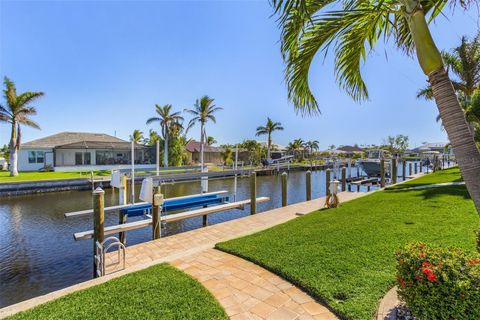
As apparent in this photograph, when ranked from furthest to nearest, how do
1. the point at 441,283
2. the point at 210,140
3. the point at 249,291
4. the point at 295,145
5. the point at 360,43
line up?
the point at 210,140 < the point at 295,145 < the point at 249,291 < the point at 360,43 < the point at 441,283

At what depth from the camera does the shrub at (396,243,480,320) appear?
6.78ft

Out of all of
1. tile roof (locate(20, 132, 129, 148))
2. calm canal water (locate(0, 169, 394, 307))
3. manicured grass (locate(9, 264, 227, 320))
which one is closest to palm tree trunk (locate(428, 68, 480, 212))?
manicured grass (locate(9, 264, 227, 320))

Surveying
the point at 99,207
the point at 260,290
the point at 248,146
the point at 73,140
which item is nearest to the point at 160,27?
the point at 99,207

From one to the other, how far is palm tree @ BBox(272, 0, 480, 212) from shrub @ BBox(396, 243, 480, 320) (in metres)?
0.69

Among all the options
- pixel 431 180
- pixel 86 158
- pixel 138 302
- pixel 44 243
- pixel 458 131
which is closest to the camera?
pixel 458 131

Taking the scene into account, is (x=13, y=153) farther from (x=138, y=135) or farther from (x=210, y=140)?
(x=210, y=140)

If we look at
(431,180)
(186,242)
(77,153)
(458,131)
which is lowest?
(186,242)

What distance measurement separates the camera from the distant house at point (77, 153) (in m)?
26.3

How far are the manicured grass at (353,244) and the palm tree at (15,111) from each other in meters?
25.2

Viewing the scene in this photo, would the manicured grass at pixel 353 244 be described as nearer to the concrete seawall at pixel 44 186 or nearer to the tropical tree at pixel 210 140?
the concrete seawall at pixel 44 186

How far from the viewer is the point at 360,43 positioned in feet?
12.0

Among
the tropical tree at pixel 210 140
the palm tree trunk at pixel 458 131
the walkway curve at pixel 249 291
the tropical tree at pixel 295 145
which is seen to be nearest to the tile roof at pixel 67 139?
the tropical tree at pixel 210 140

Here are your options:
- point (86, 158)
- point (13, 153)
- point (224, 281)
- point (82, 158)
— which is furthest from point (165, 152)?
point (224, 281)

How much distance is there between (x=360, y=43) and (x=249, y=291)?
13.4 feet
